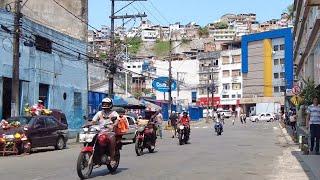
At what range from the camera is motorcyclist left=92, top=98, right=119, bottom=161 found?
558 inches

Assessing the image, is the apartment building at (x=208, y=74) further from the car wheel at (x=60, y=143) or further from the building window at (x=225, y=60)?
the car wheel at (x=60, y=143)

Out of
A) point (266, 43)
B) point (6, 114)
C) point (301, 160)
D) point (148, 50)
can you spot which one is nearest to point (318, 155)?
point (301, 160)

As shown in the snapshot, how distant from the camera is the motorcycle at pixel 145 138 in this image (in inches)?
824

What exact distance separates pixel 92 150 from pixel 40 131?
11565mm

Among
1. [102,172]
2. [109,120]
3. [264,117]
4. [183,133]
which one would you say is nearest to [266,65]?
→ [264,117]

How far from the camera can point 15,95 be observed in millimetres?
26984

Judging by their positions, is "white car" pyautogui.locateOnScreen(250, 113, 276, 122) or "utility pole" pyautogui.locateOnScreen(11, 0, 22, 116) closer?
"utility pole" pyautogui.locateOnScreen(11, 0, 22, 116)

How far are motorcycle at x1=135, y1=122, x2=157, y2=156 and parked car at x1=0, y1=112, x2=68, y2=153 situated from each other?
501cm

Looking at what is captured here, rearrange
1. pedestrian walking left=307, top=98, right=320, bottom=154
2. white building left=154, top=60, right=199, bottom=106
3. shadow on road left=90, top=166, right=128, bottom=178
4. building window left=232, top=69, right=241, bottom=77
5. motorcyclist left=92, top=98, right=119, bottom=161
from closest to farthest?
motorcyclist left=92, top=98, right=119, bottom=161 < shadow on road left=90, top=166, right=128, bottom=178 < pedestrian walking left=307, top=98, right=320, bottom=154 < building window left=232, top=69, right=241, bottom=77 < white building left=154, top=60, right=199, bottom=106

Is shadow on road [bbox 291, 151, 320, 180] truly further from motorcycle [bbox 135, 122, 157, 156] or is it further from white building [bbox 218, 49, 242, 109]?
white building [bbox 218, 49, 242, 109]

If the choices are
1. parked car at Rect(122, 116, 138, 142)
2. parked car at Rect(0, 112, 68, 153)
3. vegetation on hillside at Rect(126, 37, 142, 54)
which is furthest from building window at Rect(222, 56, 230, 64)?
parked car at Rect(0, 112, 68, 153)

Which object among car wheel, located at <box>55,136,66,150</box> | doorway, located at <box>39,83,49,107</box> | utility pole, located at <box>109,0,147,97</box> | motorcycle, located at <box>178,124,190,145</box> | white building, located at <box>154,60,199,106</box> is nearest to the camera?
car wheel, located at <box>55,136,66,150</box>

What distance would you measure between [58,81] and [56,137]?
41.8ft

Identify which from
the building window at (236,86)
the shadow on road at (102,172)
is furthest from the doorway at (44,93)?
the building window at (236,86)
